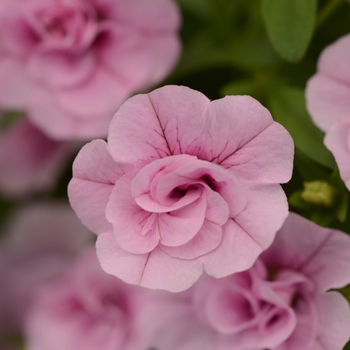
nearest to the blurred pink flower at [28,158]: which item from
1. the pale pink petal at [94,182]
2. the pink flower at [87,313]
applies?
the pink flower at [87,313]

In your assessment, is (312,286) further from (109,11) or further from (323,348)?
(109,11)

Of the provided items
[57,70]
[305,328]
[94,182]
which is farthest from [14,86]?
[305,328]

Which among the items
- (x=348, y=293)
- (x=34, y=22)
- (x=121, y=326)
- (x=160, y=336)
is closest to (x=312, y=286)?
(x=348, y=293)

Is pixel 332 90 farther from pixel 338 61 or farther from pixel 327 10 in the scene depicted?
pixel 327 10

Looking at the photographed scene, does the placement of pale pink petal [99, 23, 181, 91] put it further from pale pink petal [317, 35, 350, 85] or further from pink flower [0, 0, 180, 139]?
pale pink petal [317, 35, 350, 85]

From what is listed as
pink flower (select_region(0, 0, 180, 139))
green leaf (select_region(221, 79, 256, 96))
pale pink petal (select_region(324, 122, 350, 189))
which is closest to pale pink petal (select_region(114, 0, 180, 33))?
pink flower (select_region(0, 0, 180, 139))
